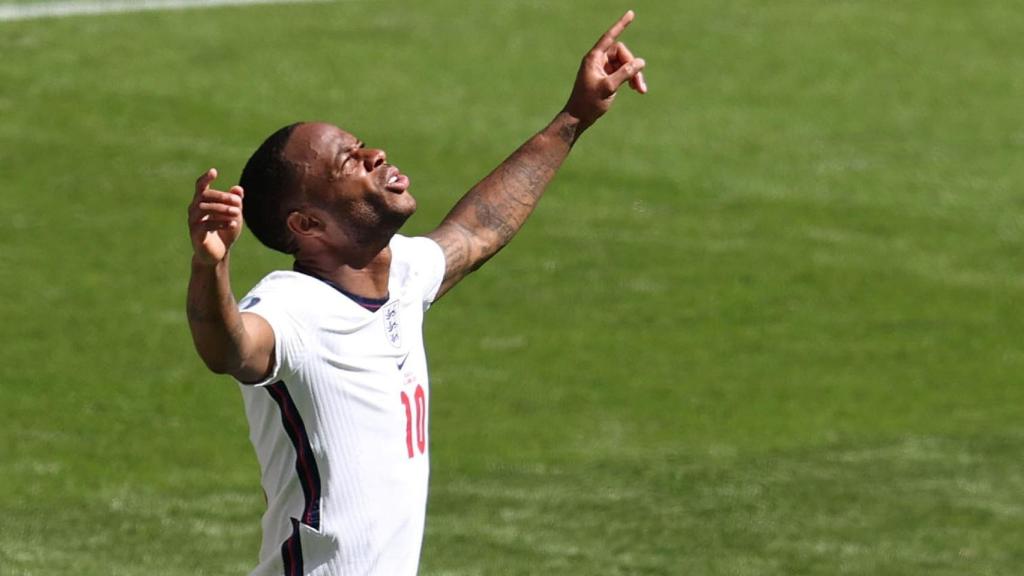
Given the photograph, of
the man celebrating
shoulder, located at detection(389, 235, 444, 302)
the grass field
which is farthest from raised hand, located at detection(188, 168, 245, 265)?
the grass field

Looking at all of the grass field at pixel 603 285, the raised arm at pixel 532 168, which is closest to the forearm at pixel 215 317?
the raised arm at pixel 532 168

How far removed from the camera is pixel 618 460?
9773 millimetres

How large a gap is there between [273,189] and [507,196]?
1156 mm

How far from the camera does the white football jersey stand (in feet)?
16.2

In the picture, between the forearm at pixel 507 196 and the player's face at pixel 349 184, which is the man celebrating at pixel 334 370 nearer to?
the player's face at pixel 349 184

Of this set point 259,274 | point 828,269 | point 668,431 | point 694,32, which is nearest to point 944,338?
point 828,269

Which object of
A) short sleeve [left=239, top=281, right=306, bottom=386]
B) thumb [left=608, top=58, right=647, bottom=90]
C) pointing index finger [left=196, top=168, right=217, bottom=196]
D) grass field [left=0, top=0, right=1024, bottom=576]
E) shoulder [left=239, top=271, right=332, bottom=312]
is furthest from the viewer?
grass field [left=0, top=0, right=1024, bottom=576]

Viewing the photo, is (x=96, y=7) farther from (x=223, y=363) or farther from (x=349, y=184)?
(x=223, y=363)

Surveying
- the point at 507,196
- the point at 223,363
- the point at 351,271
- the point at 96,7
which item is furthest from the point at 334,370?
the point at 96,7

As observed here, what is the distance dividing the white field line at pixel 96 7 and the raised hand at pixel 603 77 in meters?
12.6

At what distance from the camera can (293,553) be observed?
5059mm


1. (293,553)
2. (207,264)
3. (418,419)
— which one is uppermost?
(207,264)

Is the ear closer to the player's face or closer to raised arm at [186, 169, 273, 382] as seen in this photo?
the player's face

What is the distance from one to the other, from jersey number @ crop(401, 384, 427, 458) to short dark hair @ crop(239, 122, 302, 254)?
0.47 metres
